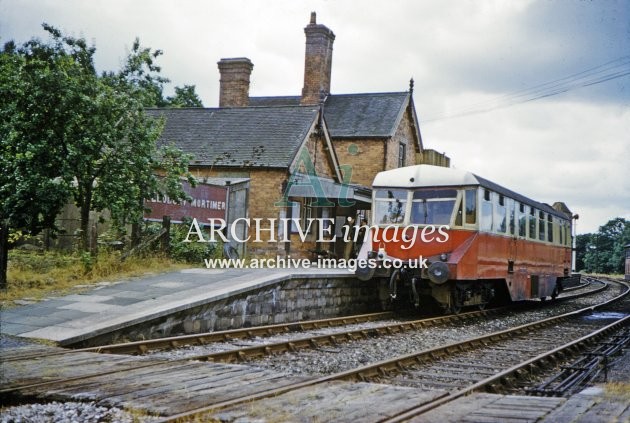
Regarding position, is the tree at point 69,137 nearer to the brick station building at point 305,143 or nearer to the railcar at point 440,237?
the railcar at point 440,237

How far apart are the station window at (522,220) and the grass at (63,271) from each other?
8.43 m

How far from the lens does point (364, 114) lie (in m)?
31.9

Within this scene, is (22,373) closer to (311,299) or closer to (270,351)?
(270,351)

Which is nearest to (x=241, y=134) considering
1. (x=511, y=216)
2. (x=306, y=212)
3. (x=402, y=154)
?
(x=306, y=212)

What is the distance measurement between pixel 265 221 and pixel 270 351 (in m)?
13.3

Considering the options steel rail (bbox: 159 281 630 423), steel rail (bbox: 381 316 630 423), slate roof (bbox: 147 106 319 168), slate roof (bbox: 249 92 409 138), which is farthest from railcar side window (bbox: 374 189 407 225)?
slate roof (bbox: 249 92 409 138)

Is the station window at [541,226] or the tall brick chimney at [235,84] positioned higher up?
the tall brick chimney at [235,84]

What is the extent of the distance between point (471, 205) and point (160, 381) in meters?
9.53

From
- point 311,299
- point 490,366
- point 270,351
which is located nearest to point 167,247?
point 311,299

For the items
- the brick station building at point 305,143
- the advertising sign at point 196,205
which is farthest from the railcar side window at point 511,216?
the advertising sign at point 196,205

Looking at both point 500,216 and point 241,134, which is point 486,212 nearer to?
point 500,216

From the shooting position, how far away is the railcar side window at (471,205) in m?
14.1

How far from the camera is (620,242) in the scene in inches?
2504

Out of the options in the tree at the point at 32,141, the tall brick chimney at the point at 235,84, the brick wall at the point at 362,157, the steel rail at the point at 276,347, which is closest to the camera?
the steel rail at the point at 276,347
